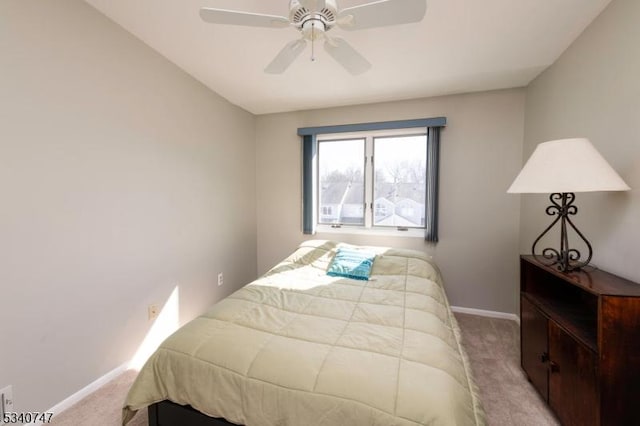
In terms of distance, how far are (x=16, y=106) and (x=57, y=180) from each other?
40cm

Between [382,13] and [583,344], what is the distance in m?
1.84

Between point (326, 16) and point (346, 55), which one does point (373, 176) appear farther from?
point (326, 16)

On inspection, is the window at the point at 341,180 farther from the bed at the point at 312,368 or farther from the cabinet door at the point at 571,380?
the cabinet door at the point at 571,380

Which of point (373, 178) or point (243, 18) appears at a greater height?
point (243, 18)

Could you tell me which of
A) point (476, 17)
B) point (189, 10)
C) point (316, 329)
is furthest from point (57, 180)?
point (476, 17)

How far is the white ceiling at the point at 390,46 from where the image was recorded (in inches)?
62.1

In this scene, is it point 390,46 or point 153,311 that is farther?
point 153,311

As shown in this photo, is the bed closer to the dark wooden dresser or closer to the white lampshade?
the dark wooden dresser

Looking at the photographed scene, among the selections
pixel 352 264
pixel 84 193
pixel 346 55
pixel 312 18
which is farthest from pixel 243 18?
pixel 352 264

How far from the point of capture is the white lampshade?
50.7 inches

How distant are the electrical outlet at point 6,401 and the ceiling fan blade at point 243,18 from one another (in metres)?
2.12

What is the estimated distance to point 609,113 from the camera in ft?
5.00

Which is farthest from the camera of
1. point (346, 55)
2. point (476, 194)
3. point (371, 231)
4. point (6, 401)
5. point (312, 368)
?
point (371, 231)

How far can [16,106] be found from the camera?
133 cm
